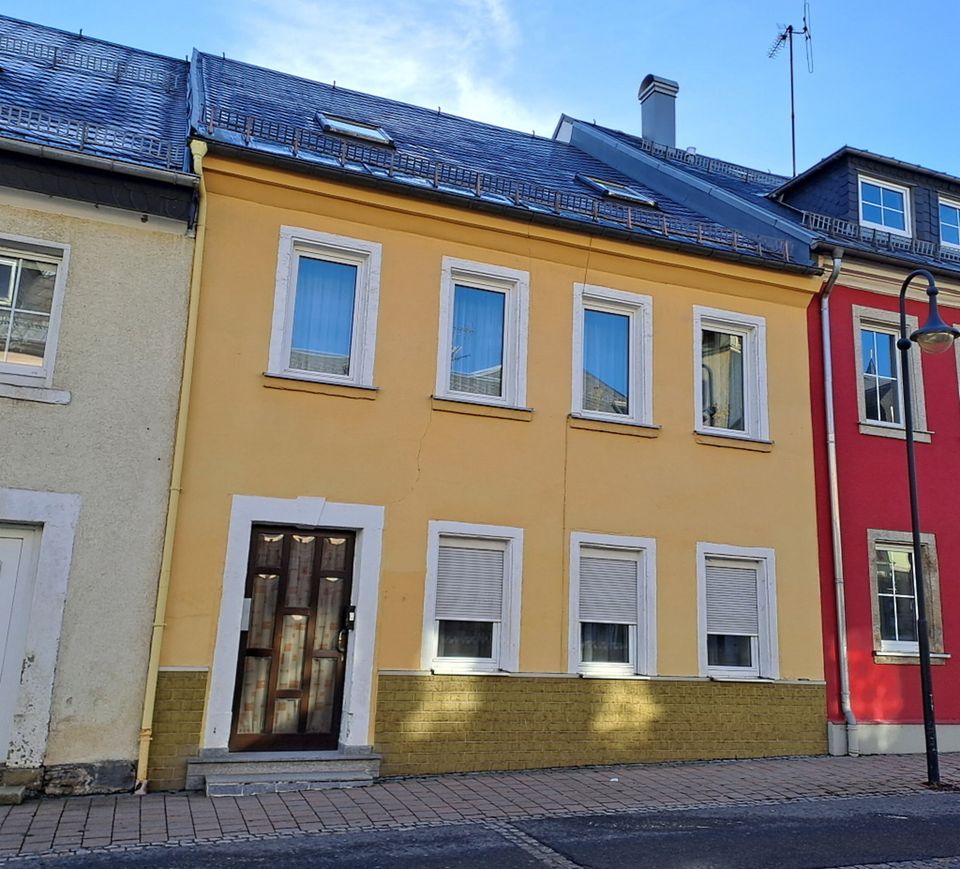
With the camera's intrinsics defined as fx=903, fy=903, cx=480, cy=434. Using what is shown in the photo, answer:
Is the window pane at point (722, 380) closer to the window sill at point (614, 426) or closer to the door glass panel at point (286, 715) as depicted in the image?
the window sill at point (614, 426)

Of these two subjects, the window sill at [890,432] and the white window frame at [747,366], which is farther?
the window sill at [890,432]

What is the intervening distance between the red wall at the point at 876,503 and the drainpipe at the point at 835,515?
6cm

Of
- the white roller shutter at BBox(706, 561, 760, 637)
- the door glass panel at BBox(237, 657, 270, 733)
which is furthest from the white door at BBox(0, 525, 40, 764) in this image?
the white roller shutter at BBox(706, 561, 760, 637)

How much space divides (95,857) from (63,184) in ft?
18.9

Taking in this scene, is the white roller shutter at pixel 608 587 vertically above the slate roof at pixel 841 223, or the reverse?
the slate roof at pixel 841 223

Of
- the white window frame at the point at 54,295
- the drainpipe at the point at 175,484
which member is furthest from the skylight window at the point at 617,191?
the white window frame at the point at 54,295

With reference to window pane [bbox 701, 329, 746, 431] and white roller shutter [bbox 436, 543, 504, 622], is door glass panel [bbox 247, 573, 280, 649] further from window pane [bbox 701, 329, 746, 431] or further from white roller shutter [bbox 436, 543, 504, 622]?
window pane [bbox 701, 329, 746, 431]

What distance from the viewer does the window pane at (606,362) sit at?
35.1 ft

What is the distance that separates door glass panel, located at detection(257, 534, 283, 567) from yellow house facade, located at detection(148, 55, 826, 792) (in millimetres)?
19

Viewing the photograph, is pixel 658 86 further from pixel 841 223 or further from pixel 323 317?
pixel 323 317

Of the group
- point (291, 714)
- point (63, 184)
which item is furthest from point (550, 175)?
point (291, 714)

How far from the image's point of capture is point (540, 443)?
1009cm

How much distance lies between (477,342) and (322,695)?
4.16 meters

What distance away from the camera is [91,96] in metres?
10.9
